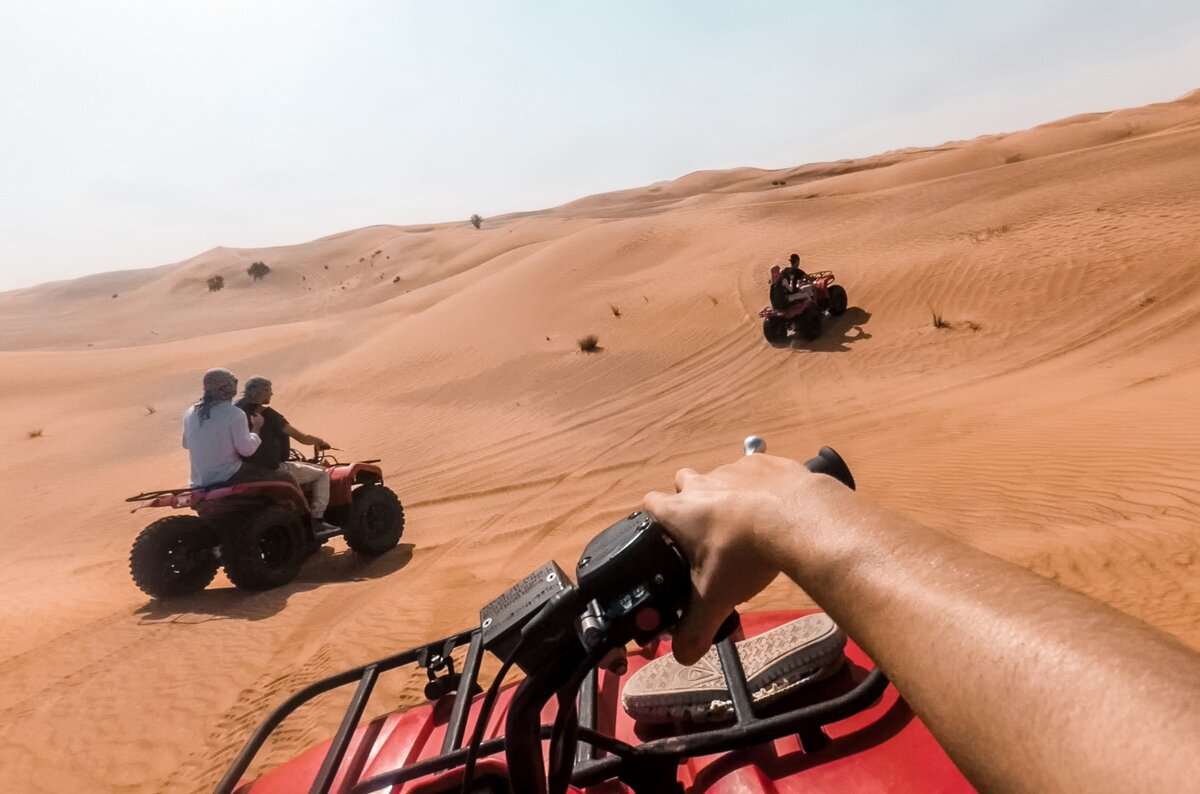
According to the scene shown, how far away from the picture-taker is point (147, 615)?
17.4ft

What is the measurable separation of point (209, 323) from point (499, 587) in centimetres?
3756

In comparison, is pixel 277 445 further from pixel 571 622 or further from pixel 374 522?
pixel 571 622

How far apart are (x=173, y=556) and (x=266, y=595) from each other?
2.47 ft

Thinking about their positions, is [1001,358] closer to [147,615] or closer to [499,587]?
[499,587]

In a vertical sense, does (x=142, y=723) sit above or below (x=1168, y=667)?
below

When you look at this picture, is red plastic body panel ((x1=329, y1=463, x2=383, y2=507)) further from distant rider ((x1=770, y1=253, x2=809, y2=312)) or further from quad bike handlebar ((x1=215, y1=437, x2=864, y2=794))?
distant rider ((x1=770, y1=253, x2=809, y2=312))

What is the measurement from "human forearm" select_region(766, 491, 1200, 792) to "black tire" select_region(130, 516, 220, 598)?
5.58m

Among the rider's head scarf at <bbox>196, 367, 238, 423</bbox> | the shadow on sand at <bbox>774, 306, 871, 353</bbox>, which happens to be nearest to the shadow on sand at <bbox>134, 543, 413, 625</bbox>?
the rider's head scarf at <bbox>196, 367, 238, 423</bbox>

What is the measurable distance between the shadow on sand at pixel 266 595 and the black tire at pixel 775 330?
280 inches

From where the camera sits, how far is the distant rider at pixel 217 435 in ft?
17.1

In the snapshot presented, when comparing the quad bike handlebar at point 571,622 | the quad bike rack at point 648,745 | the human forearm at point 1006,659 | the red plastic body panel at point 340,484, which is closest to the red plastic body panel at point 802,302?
the red plastic body panel at point 340,484

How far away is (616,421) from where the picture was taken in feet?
31.8

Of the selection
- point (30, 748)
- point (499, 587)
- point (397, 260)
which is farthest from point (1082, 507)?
point (397, 260)

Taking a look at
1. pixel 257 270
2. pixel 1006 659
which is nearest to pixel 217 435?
pixel 1006 659
